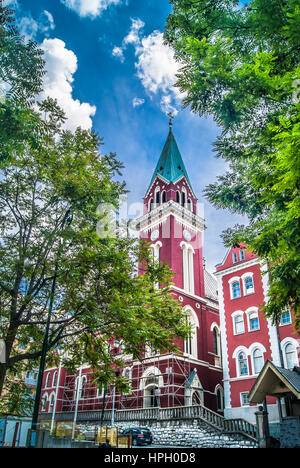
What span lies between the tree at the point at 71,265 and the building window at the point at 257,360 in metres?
14.3

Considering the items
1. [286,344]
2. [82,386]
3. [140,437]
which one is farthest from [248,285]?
[82,386]

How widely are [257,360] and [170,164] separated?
25630mm

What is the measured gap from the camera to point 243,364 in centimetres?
2491

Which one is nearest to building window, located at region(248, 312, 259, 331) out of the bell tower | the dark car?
the bell tower

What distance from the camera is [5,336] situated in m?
9.81

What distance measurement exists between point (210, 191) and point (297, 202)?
6.51 m

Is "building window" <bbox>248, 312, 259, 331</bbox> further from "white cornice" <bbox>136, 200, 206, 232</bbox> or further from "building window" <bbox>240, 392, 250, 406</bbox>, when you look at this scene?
"white cornice" <bbox>136, 200, 206, 232</bbox>

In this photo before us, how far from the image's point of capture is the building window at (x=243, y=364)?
80.8 ft

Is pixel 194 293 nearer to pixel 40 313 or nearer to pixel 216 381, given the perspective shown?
pixel 216 381

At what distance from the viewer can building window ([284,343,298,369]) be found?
21516 mm

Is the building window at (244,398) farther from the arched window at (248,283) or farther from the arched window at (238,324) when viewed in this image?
the arched window at (248,283)

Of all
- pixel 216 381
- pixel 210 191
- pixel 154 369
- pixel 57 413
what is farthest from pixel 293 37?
pixel 57 413

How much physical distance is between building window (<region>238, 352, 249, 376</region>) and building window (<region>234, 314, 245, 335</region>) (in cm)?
168

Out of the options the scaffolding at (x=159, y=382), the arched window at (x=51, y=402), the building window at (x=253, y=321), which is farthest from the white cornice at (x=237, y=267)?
the arched window at (x=51, y=402)
